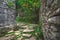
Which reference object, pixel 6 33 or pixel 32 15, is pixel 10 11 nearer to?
pixel 6 33

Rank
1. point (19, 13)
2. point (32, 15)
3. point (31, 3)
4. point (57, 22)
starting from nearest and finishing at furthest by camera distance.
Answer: point (57, 22) → point (31, 3) → point (32, 15) → point (19, 13)

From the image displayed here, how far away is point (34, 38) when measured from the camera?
3807mm

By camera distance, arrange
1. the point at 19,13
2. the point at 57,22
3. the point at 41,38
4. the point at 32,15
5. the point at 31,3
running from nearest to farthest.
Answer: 1. the point at 57,22
2. the point at 41,38
3. the point at 31,3
4. the point at 32,15
5. the point at 19,13

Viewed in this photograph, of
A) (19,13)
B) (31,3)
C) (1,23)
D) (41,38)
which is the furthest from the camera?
Result: (19,13)

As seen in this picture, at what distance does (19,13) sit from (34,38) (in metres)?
7.65

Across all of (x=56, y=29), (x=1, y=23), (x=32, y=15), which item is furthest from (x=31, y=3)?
(x=56, y=29)

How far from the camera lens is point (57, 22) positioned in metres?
1.52

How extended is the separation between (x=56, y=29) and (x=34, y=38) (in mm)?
2227

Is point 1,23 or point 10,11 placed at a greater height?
point 10,11

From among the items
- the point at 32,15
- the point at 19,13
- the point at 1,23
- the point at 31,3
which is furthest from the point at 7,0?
the point at 19,13

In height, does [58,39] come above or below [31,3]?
below

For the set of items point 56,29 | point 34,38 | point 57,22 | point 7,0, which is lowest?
point 34,38

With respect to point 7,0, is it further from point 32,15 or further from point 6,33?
point 32,15

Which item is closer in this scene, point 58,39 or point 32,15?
point 58,39
